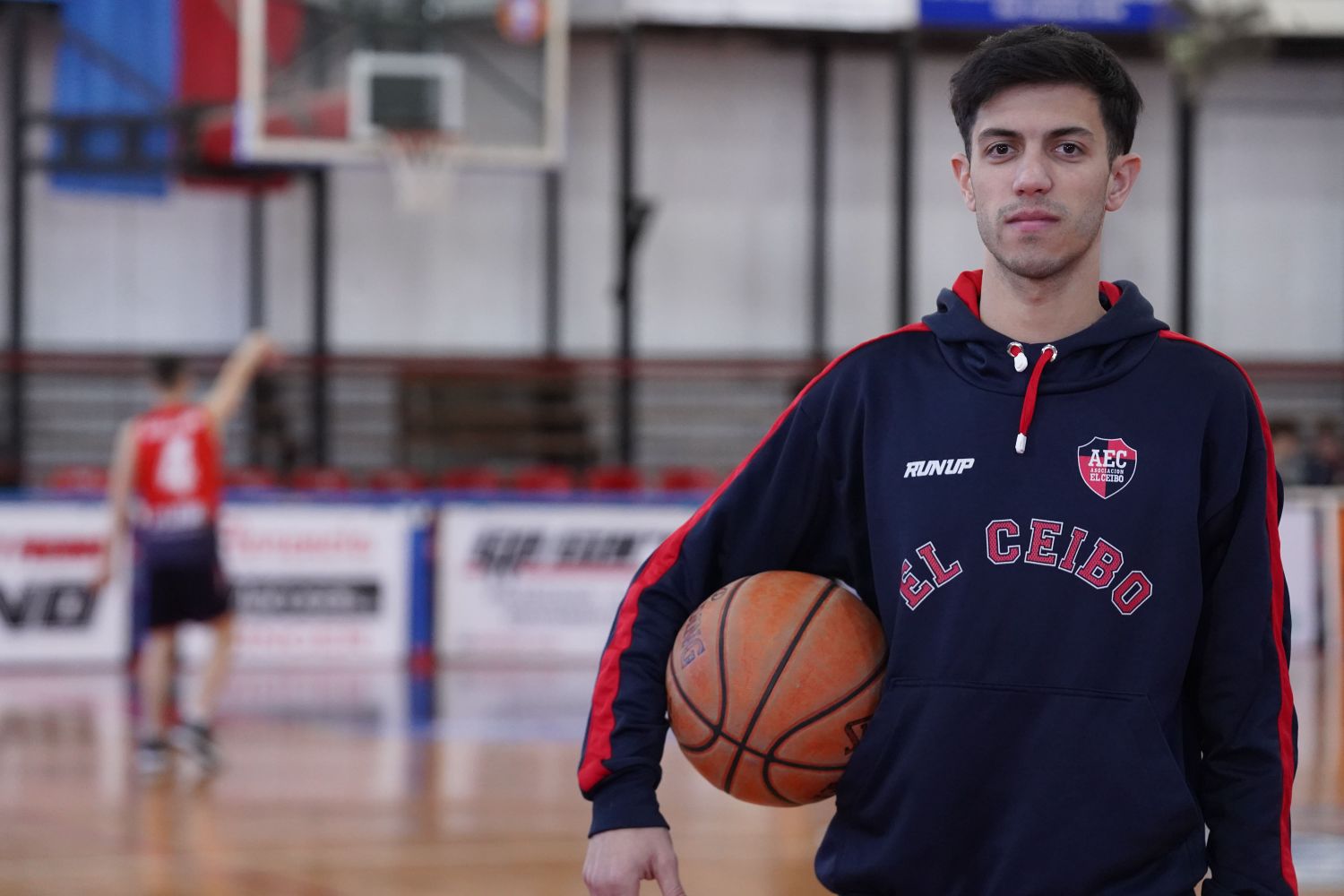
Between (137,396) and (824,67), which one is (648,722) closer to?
(137,396)

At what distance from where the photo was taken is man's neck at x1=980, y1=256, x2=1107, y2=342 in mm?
1952

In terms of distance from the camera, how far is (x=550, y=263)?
16281 millimetres

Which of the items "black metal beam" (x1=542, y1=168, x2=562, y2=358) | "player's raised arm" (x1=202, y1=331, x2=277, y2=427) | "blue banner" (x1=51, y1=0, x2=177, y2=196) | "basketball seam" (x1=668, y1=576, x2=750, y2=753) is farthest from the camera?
"black metal beam" (x1=542, y1=168, x2=562, y2=358)

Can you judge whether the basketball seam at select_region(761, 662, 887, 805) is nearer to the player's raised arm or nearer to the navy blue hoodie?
the navy blue hoodie

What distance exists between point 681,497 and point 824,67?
24.5 feet

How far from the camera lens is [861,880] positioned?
6.36 ft

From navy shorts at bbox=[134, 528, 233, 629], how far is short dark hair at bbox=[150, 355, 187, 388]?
68 cm

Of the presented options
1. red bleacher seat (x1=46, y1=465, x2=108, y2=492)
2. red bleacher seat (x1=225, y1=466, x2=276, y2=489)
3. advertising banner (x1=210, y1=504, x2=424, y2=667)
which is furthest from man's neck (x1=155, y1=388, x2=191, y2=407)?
red bleacher seat (x1=225, y1=466, x2=276, y2=489)

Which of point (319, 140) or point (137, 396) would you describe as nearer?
point (319, 140)

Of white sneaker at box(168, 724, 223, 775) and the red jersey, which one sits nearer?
white sneaker at box(168, 724, 223, 775)

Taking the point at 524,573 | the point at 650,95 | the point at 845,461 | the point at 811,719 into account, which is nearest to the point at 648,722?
the point at 811,719

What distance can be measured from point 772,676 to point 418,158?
1054cm

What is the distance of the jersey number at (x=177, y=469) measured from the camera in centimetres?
726

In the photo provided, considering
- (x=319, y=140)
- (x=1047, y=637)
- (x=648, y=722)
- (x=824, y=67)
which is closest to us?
(x=1047, y=637)
